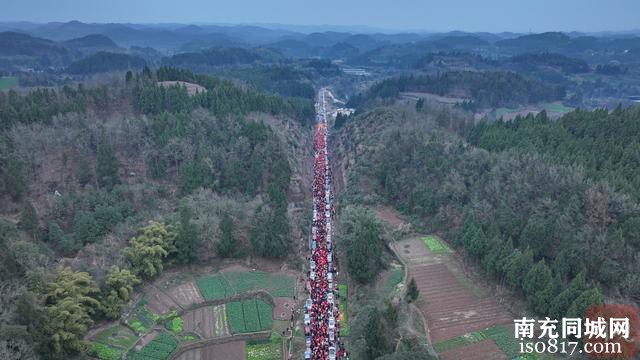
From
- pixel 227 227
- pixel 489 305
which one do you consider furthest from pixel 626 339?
pixel 227 227

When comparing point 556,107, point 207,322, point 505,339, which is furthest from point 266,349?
point 556,107

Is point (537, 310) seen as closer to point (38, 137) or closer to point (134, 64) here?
point (38, 137)

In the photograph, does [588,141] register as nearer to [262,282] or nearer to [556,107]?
[262,282]

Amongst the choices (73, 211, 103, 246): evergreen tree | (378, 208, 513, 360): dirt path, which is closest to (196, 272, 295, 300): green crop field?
(73, 211, 103, 246): evergreen tree

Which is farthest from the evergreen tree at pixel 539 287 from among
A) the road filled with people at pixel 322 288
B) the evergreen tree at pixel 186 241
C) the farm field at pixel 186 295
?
the evergreen tree at pixel 186 241

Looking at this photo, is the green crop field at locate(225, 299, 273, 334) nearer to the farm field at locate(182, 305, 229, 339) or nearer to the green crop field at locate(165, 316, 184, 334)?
the farm field at locate(182, 305, 229, 339)

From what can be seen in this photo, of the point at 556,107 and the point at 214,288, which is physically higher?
the point at 556,107
